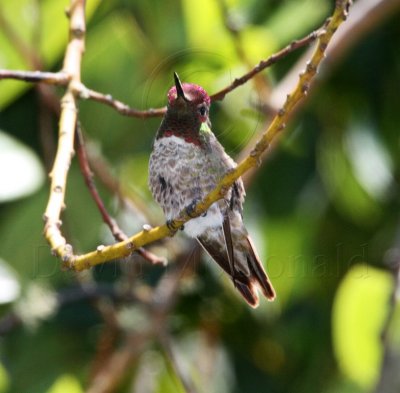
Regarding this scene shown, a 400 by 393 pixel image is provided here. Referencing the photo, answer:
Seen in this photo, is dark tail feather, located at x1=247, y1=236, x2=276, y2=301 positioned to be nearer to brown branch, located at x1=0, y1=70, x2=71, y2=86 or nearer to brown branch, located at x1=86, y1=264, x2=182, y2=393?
brown branch, located at x1=0, y1=70, x2=71, y2=86

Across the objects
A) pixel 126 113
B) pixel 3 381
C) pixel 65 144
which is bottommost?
pixel 65 144

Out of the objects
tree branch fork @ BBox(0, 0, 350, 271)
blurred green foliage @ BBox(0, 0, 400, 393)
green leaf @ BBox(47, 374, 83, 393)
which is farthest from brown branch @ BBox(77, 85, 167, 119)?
green leaf @ BBox(47, 374, 83, 393)

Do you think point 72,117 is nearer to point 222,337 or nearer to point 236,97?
point 236,97

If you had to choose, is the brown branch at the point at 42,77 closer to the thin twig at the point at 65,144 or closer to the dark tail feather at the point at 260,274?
the thin twig at the point at 65,144

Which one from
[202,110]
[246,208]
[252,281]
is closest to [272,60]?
[202,110]

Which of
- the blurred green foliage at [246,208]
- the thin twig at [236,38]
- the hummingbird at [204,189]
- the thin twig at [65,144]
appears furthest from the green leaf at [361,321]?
the thin twig at [65,144]

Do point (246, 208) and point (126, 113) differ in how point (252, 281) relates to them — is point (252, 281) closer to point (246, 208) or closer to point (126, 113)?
point (126, 113)

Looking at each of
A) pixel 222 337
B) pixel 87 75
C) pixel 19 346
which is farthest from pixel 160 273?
pixel 87 75

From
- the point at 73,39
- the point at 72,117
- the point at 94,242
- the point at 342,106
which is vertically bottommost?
the point at 72,117
